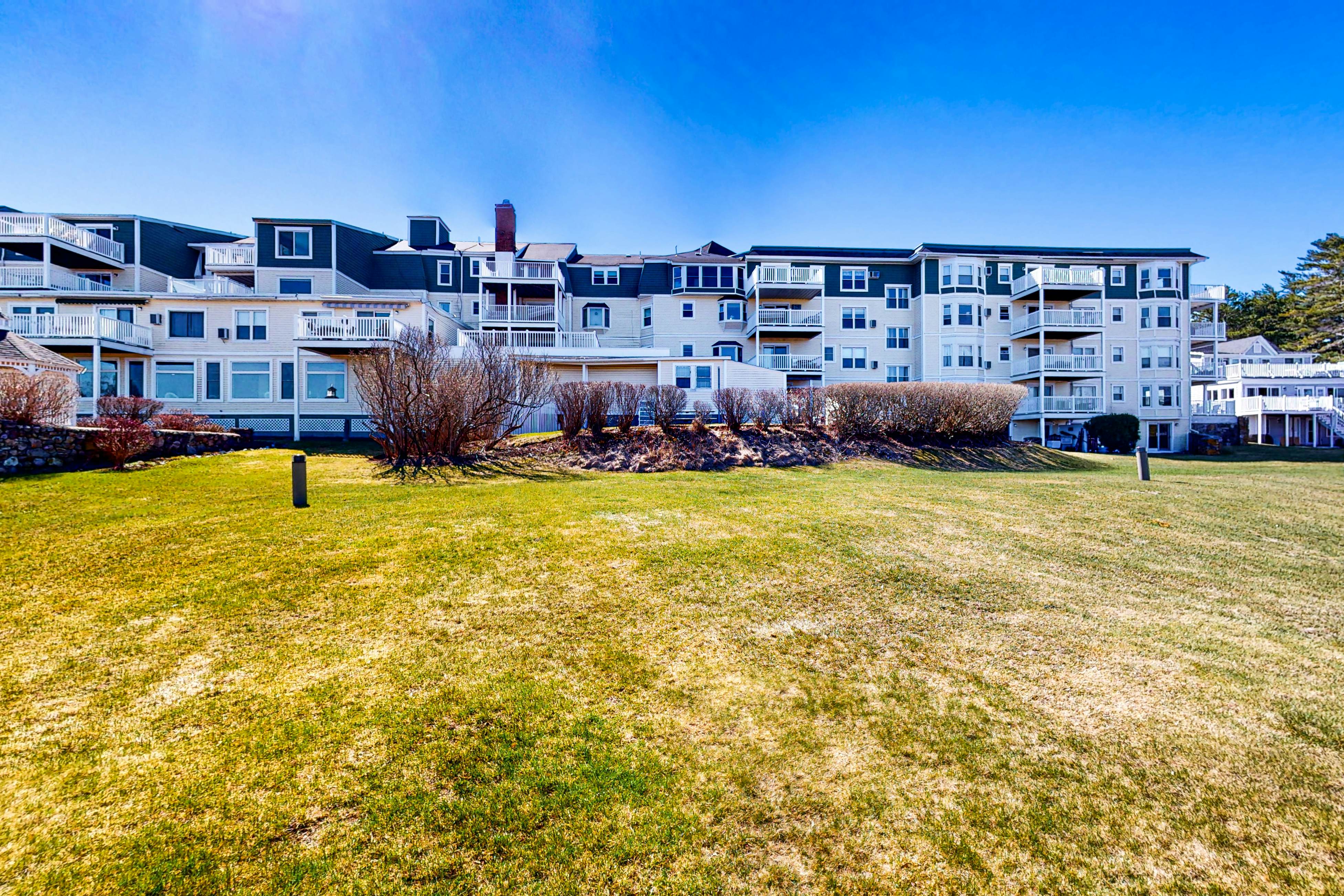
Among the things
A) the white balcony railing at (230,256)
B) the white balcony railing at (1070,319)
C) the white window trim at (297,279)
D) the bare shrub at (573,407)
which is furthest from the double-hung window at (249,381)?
the white balcony railing at (1070,319)

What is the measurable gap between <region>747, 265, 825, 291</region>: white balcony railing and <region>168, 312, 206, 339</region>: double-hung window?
86.0 feet

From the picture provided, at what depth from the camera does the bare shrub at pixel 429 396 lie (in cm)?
1392

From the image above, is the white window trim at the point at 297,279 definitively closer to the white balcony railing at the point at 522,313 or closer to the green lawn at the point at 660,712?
the white balcony railing at the point at 522,313

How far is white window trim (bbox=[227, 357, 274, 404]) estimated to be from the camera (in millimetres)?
24844

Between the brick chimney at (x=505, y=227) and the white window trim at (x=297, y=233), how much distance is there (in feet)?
29.9

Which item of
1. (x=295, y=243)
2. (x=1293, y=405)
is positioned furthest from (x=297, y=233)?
(x=1293, y=405)

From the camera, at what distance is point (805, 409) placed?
1802 centimetres

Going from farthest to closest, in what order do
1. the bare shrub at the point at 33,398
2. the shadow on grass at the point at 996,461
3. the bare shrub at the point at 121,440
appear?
the shadow on grass at the point at 996,461
the bare shrub at the point at 121,440
the bare shrub at the point at 33,398

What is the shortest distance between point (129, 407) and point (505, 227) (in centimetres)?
2019

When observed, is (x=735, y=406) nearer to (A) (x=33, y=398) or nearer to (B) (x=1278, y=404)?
(A) (x=33, y=398)

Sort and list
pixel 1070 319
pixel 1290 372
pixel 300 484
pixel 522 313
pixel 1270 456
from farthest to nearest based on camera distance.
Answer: pixel 1290 372
pixel 1070 319
pixel 522 313
pixel 1270 456
pixel 300 484

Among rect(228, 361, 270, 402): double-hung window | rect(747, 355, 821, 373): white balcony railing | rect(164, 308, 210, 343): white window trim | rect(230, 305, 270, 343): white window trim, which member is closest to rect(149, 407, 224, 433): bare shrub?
rect(228, 361, 270, 402): double-hung window

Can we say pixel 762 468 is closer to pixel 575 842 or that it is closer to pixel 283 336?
pixel 575 842

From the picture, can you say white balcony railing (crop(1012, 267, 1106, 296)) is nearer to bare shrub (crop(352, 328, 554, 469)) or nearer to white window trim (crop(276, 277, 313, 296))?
bare shrub (crop(352, 328, 554, 469))
